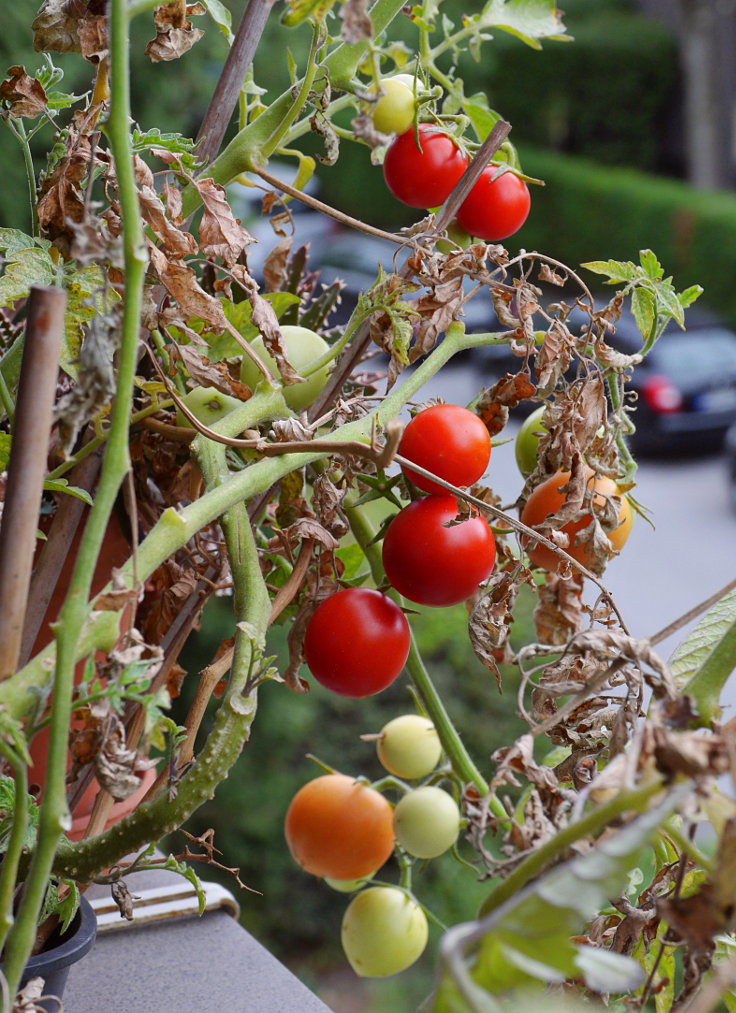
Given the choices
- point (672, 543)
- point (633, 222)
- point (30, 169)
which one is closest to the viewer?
point (30, 169)

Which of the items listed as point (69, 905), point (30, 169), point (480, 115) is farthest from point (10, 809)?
point (480, 115)

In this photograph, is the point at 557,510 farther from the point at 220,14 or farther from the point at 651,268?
the point at 220,14

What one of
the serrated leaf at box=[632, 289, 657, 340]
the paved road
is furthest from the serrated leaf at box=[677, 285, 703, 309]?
the paved road

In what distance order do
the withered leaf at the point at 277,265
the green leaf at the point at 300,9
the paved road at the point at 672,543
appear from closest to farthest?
the green leaf at the point at 300,9 < the withered leaf at the point at 277,265 < the paved road at the point at 672,543

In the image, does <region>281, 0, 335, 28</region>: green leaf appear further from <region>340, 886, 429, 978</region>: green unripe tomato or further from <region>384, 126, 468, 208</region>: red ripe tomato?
<region>340, 886, 429, 978</region>: green unripe tomato

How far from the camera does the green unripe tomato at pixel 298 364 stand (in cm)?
47

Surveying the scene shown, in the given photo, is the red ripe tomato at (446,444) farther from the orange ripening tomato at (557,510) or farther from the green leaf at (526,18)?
the green leaf at (526,18)

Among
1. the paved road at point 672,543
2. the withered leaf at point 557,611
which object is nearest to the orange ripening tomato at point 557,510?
the withered leaf at point 557,611

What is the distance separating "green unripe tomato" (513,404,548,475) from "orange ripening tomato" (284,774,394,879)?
17 centimetres

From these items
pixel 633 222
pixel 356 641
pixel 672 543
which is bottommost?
pixel 672 543

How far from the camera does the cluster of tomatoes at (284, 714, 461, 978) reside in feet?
1.34

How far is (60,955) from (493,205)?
353mm

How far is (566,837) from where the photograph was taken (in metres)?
0.29

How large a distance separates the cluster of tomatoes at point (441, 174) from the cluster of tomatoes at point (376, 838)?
227 mm
